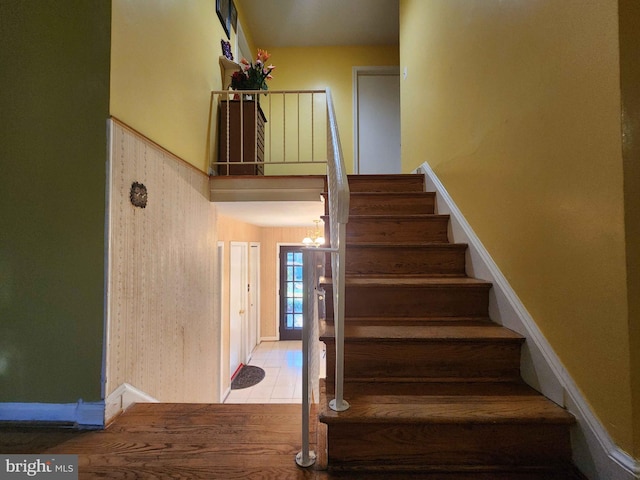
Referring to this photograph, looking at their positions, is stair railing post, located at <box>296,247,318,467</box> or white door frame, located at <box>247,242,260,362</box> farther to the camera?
white door frame, located at <box>247,242,260,362</box>

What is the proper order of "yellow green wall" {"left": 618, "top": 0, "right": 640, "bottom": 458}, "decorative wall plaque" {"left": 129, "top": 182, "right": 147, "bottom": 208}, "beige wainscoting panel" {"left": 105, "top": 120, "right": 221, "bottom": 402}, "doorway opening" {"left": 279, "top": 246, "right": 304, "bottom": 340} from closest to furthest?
"yellow green wall" {"left": 618, "top": 0, "right": 640, "bottom": 458}, "beige wainscoting panel" {"left": 105, "top": 120, "right": 221, "bottom": 402}, "decorative wall plaque" {"left": 129, "top": 182, "right": 147, "bottom": 208}, "doorway opening" {"left": 279, "top": 246, "right": 304, "bottom": 340}

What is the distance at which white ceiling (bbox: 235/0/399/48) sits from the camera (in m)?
3.86

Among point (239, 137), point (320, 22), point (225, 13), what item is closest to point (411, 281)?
point (239, 137)

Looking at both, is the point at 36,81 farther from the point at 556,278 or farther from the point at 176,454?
the point at 556,278

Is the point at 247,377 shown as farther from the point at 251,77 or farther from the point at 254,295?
the point at 251,77

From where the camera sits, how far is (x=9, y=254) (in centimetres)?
136

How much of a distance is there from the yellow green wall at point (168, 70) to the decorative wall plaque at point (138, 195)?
0.30m

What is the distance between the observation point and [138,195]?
1537 millimetres

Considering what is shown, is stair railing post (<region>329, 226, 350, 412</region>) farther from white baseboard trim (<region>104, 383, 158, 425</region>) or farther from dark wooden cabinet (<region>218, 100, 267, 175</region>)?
dark wooden cabinet (<region>218, 100, 267, 175</region>)

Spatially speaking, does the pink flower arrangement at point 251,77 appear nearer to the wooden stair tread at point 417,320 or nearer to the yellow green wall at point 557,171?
the yellow green wall at point 557,171

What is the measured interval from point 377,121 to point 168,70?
11.3ft

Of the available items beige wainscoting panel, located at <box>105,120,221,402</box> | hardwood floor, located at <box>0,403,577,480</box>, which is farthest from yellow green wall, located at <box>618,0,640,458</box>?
beige wainscoting panel, located at <box>105,120,221,402</box>

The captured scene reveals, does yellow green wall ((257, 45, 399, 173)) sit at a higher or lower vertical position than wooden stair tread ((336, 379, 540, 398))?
higher

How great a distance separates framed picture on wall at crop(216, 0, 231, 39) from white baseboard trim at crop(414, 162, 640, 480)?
3.12 metres
